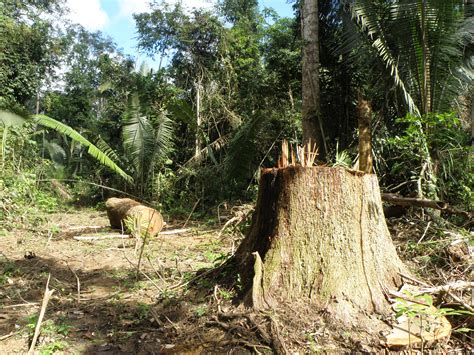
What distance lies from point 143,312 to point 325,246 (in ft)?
5.16

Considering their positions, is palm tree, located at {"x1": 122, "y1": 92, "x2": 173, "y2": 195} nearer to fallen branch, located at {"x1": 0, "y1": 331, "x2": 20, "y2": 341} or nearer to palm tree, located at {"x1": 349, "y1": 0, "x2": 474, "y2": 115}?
palm tree, located at {"x1": 349, "y1": 0, "x2": 474, "y2": 115}

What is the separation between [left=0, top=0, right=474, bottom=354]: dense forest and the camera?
2482 millimetres

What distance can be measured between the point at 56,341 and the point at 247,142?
677 centimetres

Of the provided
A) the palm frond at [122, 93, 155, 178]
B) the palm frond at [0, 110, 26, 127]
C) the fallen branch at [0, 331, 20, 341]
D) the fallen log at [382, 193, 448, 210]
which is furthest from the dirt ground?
the palm frond at [122, 93, 155, 178]

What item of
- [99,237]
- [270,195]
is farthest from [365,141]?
[99,237]

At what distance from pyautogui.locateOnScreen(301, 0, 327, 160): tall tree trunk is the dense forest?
3 cm

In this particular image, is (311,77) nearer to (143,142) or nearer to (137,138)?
(143,142)

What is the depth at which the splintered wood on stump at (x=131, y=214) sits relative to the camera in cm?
716

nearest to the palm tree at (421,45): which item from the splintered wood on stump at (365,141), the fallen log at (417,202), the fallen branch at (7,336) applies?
the fallen log at (417,202)

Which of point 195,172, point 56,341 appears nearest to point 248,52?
point 195,172

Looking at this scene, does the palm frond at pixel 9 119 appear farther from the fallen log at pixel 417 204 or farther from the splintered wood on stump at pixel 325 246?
the fallen log at pixel 417 204

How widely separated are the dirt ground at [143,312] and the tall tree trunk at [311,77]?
120 inches

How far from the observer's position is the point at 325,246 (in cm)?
258

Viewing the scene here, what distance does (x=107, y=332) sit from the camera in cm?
283
